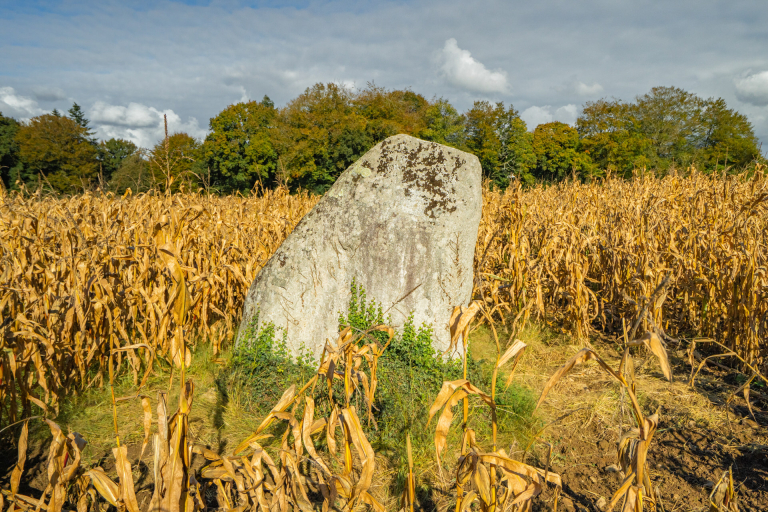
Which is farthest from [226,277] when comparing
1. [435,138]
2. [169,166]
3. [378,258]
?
[435,138]

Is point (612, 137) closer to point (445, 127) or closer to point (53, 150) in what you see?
point (445, 127)

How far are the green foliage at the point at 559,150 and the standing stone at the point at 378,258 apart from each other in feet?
81.4

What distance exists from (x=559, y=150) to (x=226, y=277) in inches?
1047

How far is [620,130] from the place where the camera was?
1008 inches

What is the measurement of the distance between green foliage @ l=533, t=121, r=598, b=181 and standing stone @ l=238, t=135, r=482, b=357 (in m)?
24.8

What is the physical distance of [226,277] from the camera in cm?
A: 413

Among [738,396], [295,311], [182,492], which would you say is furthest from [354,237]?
[738,396]

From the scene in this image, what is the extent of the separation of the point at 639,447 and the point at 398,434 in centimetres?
172

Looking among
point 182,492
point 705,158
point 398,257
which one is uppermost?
point 705,158

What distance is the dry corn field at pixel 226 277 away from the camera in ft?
9.11

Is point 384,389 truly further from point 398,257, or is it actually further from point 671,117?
point 671,117

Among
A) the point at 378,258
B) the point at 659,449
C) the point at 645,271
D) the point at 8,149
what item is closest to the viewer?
the point at 659,449

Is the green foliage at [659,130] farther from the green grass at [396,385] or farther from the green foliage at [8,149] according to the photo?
the green foliage at [8,149]

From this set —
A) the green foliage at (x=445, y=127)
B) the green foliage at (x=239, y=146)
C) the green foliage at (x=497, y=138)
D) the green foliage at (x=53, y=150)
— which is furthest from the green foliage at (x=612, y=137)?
the green foliage at (x=53, y=150)
